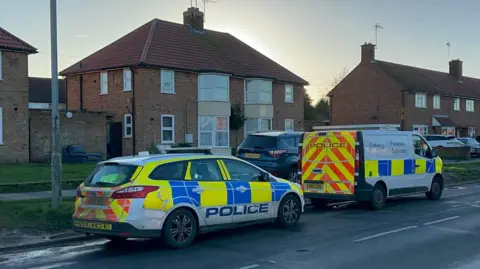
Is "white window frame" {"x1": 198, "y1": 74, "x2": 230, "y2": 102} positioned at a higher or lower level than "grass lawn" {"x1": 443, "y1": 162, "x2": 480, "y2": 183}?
higher

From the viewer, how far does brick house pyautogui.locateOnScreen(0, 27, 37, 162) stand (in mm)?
25547

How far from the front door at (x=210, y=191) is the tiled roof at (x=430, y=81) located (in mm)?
40845

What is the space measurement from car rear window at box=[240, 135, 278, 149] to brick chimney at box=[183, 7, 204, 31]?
19478mm

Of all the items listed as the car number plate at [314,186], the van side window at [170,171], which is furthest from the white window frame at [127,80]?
the van side window at [170,171]

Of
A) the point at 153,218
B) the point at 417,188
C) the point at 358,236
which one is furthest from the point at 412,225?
the point at 153,218

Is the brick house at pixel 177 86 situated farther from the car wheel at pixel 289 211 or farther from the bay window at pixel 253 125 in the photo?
the car wheel at pixel 289 211

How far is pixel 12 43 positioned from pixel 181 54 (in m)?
9.67

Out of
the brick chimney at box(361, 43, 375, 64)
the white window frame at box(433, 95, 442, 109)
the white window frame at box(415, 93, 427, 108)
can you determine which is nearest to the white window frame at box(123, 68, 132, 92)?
the brick chimney at box(361, 43, 375, 64)

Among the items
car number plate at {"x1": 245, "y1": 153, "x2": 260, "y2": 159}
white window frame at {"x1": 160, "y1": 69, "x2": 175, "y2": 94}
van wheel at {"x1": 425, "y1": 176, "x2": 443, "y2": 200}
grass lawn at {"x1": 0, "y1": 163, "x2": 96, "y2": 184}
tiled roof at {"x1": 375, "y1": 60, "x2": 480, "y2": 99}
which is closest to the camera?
van wheel at {"x1": 425, "y1": 176, "x2": 443, "y2": 200}

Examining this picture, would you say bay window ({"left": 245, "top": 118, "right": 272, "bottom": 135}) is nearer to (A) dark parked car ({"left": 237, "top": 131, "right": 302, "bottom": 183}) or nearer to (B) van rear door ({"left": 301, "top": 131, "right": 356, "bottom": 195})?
(A) dark parked car ({"left": 237, "top": 131, "right": 302, "bottom": 183})

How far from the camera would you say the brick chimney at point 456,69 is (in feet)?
192

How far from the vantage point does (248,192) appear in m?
10.3

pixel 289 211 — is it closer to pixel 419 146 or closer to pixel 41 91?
pixel 419 146

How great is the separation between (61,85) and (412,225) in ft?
148
